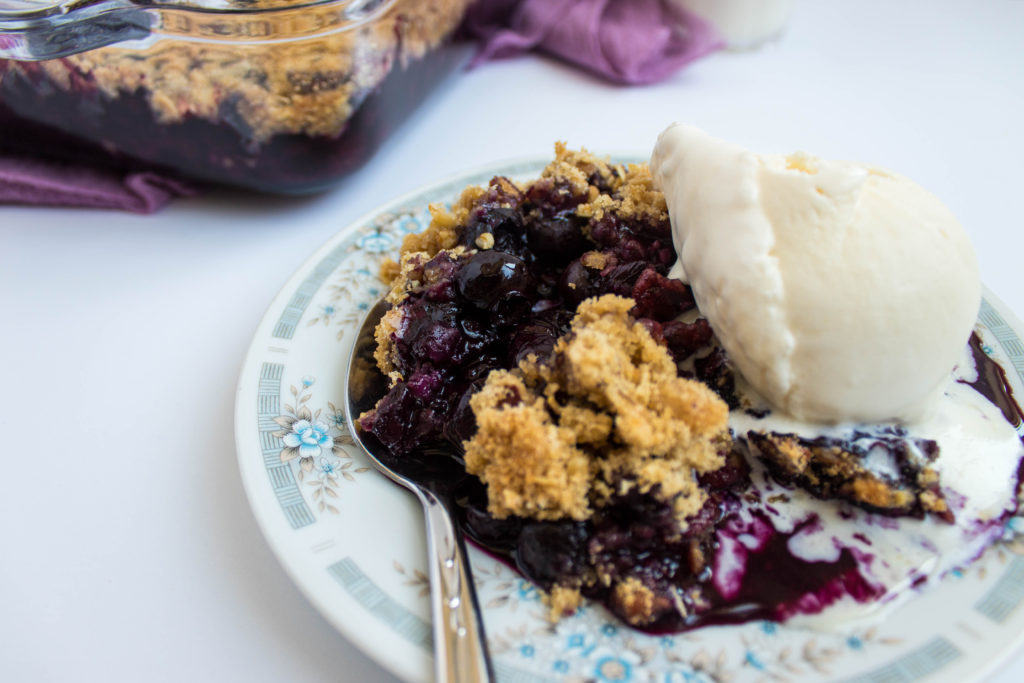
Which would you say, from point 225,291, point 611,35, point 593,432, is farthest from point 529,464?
point 611,35

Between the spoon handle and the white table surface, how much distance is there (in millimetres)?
249

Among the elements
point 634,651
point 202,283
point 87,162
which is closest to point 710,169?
point 634,651

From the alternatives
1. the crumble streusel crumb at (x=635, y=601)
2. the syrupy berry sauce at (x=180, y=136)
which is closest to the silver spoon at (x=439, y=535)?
the crumble streusel crumb at (x=635, y=601)

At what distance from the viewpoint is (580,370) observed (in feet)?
3.75

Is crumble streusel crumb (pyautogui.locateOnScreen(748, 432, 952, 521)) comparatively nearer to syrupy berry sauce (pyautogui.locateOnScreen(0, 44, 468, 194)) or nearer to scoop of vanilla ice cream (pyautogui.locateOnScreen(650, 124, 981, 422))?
scoop of vanilla ice cream (pyautogui.locateOnScreen(650, 124, 981, 422))

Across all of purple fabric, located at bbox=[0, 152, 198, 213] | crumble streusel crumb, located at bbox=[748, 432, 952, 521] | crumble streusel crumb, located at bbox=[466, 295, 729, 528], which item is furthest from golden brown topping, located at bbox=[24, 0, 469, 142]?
crumble streusel crumb, located at bbox=[748, 432, 952, 521]

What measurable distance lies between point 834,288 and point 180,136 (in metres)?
1.84

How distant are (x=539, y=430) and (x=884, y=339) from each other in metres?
0.64

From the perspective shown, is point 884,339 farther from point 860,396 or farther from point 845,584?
point 845,584

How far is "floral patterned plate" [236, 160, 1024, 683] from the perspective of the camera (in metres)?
1.00

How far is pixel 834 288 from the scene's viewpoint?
1175mm

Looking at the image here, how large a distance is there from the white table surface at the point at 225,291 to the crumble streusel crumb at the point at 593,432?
1.48ft

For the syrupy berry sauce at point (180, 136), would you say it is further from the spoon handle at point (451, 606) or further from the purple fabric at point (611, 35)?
the spoon handle at point (451, 606)

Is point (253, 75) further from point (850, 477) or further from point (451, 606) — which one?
point (850, 477)
